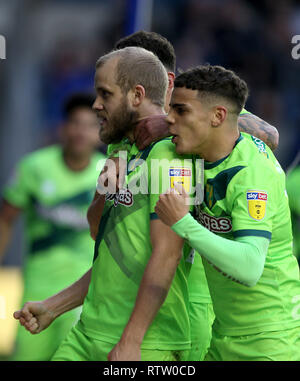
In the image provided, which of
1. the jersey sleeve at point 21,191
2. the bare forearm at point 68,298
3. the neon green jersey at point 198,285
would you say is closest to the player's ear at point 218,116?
the neon green jersey at point 198,285

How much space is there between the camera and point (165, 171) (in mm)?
3594

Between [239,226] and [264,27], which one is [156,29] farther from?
[239,226]

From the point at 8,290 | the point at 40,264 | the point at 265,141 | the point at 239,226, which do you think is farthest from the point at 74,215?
the point at 8,290

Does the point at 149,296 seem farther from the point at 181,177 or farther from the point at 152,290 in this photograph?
the point at 181,177

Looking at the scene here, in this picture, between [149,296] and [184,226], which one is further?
[149,296]

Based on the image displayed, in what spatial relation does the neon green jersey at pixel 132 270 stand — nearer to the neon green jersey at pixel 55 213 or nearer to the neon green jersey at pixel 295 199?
the neon green jersey at pixel 55 213

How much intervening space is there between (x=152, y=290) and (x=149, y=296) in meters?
0.03

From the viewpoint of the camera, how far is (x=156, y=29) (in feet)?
36.3

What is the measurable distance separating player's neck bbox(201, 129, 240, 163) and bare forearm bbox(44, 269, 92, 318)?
110 cm

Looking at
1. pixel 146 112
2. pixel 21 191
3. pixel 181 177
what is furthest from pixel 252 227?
pixel 21 191

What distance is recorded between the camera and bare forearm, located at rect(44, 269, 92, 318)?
4.20 metres

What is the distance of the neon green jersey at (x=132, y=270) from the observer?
3.70 m

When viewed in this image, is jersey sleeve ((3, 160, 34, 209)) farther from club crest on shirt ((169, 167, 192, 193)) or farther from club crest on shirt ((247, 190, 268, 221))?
club crest on shirt ((247, 190, 268, 221))

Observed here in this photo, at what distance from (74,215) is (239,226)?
130 inches
